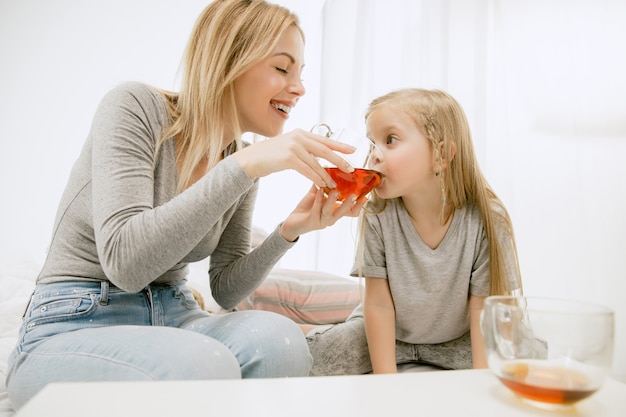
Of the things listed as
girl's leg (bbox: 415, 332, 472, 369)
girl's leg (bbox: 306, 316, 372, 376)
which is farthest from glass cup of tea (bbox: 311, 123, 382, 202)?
girl's leg (bbox: 415, 332, 472, 369)

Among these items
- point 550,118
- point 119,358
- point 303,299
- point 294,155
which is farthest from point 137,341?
point 550,118

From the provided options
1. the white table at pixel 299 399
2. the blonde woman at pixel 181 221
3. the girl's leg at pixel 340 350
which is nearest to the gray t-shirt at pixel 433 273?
the girl's leg at pixel 340 350

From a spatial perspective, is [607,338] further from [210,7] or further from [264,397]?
[210,7]

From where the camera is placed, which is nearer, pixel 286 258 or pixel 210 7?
pixel 210 7

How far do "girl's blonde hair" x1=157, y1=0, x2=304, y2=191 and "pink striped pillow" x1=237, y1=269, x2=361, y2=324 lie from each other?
0.77 meters

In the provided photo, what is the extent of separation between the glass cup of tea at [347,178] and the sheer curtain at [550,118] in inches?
36.6

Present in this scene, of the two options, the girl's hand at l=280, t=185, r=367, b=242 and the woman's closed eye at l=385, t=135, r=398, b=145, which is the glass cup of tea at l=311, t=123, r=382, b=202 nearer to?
the girl's hand at l=280, t=185, r=367, b=242

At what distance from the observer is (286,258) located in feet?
10.4

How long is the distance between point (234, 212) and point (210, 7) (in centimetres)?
51

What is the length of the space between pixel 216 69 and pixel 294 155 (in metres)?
0.41

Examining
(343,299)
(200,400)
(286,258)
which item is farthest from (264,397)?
(286,258)

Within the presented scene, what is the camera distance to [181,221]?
0.89m

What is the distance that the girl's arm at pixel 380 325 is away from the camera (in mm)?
1357

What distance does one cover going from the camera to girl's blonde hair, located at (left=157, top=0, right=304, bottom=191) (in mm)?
1143
